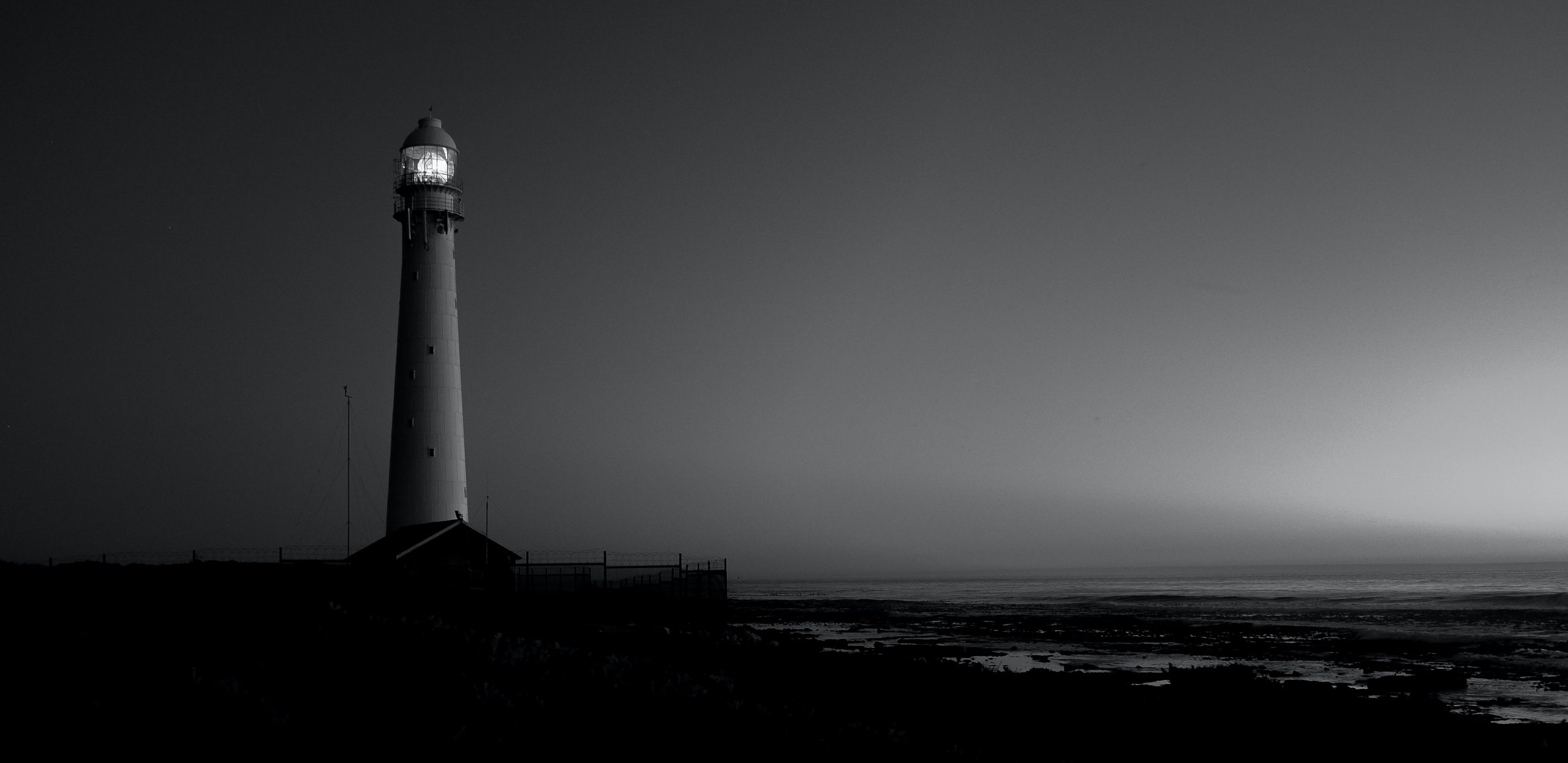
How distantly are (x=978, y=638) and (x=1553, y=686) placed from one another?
20487 millimetres

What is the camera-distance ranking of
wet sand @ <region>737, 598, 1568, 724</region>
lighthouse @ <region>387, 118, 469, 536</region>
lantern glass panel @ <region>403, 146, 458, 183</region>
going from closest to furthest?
wet sand @ <region>737, 598, 1568, 724</region> < lighthouse @ <region>387, 118, 469, 536</region> < lantern glass panel @ <region>403, 146, 458, 183</region>

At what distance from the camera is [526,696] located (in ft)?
32.8

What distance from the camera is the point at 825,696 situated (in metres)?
16.9

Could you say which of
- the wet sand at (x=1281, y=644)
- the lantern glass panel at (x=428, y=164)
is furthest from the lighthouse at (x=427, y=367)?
the wet sand at (x=1281, y=644)

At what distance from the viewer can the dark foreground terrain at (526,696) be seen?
813 centimetres

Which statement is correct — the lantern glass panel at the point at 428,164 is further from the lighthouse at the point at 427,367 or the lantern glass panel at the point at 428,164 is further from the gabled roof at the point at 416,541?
the gabled roof at the point at 416,541

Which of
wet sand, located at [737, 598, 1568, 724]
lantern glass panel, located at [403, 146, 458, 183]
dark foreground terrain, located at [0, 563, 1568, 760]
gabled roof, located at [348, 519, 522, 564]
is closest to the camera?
dark foreground terrain, located at [0, 563, 1568, 760]

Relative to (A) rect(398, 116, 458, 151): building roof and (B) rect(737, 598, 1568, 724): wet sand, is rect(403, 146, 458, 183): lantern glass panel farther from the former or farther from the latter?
(B) rect(737, 598, 1568, 724): wet sand

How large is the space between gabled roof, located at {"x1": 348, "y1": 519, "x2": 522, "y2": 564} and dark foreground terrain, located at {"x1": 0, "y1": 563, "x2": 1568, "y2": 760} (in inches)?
518

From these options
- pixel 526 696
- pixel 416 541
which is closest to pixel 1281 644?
pixel 416 541

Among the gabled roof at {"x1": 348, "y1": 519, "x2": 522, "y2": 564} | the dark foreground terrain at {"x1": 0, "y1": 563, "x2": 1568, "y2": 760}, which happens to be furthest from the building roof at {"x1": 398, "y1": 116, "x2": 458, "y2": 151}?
the dark foreground terrain at {"x1": 0, "y1": 563, "x2": 1568, "y2": 760}

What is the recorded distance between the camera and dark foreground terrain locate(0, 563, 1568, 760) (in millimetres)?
8133

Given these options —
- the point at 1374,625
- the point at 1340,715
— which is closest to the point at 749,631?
the point at 1340,715

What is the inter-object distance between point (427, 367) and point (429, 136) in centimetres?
1090
